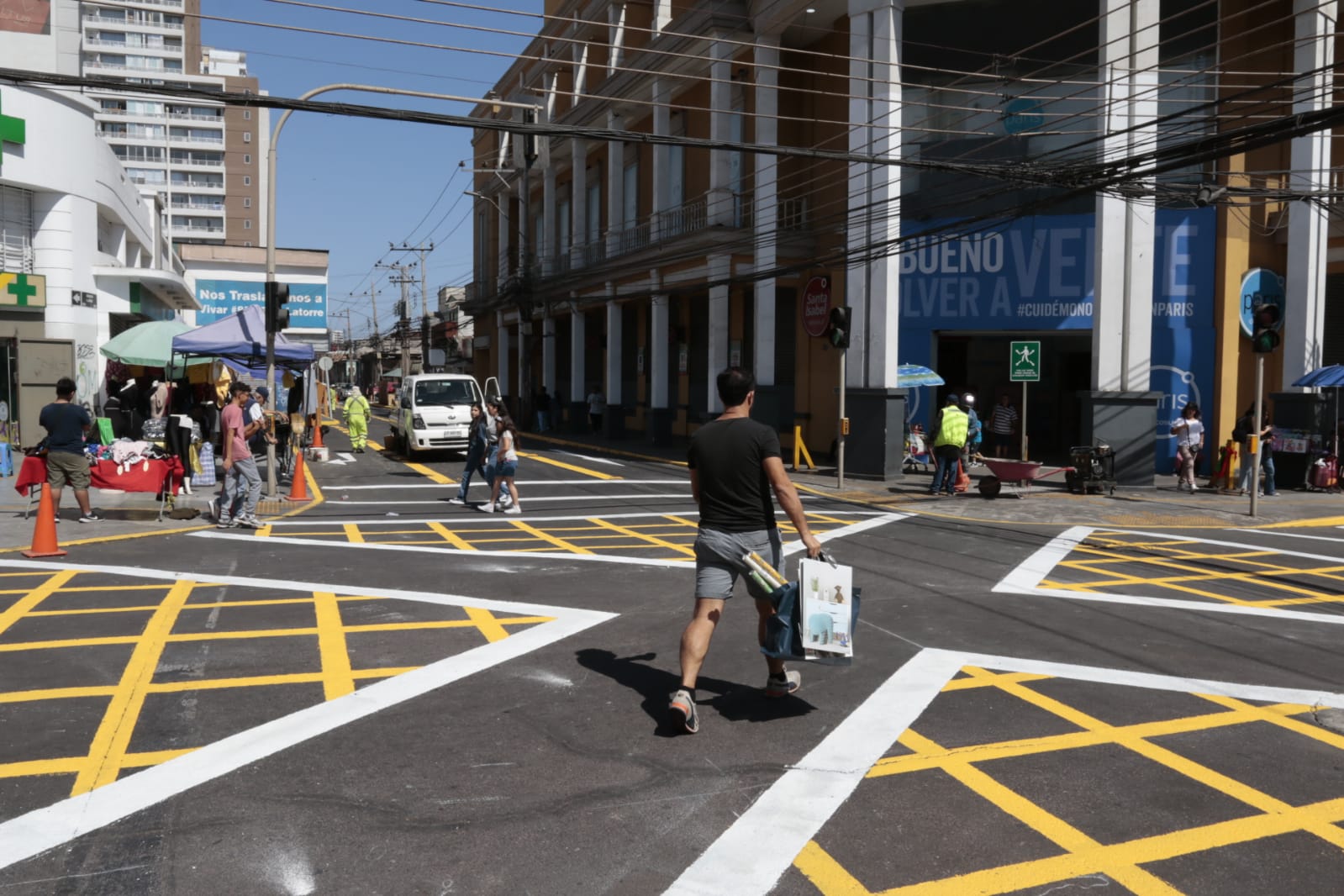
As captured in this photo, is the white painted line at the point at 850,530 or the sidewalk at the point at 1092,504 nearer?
the white painted line at the point at 850,530

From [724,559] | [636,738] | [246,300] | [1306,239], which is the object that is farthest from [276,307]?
[246,300]

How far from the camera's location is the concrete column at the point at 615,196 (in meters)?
33.8

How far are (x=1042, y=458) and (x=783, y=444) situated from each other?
640 centimetres

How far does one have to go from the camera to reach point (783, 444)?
1057 inches

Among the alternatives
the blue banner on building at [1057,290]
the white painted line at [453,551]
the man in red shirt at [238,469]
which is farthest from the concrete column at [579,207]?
the white painted line at [453,551]

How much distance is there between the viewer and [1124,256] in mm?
19656

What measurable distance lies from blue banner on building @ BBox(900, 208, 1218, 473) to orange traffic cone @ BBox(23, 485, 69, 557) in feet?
53.7

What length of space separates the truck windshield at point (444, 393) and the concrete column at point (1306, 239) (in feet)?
55.9

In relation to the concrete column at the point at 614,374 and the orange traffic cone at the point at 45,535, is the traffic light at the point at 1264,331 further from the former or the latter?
the concrete column at the point at 614,374

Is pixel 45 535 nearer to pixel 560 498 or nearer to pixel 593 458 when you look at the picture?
pixel 560 498

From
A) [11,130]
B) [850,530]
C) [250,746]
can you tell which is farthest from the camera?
[11,130]

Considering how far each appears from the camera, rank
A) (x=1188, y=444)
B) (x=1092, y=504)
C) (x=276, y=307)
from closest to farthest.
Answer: (x=276, y=307)
(x=1092, y=504)
(x=1188, y=444)

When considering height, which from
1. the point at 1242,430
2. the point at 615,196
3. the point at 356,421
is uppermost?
the point at 615,196

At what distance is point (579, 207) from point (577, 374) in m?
5.88
